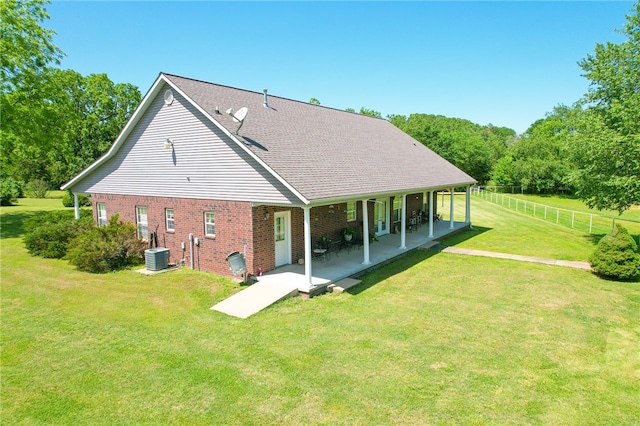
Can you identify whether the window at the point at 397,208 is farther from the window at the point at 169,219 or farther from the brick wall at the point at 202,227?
the window at the point at 169,219

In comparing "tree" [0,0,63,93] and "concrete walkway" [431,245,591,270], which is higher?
"tree" [0,0,63,93]

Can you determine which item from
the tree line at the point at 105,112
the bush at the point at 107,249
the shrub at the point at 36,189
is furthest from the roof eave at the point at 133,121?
the shrub at the point at 36,189

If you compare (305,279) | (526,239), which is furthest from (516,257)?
(305,279)

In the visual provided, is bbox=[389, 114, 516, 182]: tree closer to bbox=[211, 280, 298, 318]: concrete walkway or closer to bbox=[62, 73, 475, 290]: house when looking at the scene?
bbox=[62, 73, 475, 290]: house

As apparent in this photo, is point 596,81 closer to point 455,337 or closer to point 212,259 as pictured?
point 455,337

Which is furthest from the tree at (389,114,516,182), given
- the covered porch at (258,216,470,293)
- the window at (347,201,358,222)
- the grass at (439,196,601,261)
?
the window at (347,201,358,222)

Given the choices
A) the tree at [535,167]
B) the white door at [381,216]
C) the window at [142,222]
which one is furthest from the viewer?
the tree at [535,167]

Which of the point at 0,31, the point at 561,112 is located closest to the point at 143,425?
the point at 0,31
